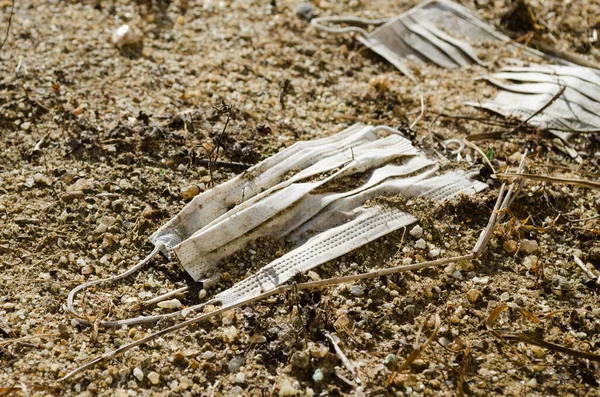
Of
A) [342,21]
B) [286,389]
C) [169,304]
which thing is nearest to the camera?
[286,389]

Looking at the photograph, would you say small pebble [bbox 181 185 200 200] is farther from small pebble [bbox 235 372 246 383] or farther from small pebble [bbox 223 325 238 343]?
small pebble [bbox 235 372 246 383]

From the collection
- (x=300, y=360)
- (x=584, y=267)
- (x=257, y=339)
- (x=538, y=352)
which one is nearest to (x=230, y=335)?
(x=257, y=339)

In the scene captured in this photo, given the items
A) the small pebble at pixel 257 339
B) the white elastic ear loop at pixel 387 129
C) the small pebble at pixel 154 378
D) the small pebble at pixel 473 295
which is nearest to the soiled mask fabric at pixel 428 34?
the white elastic ear loop at pixel 387 129

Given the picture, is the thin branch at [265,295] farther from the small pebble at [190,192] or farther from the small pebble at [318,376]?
the small pebble at [190,192]

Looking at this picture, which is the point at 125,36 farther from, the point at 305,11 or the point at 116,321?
the point at 116,321

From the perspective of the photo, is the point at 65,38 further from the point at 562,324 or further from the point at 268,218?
the point at 562,324

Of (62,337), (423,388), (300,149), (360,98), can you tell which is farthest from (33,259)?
(360,98)

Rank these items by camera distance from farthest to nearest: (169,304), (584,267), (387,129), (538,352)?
(387,129) → (584,267) → (169,304) → (538,352)
